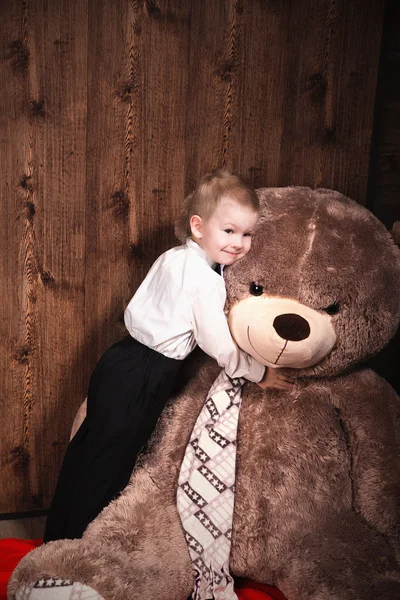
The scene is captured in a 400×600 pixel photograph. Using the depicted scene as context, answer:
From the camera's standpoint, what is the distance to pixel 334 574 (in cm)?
121

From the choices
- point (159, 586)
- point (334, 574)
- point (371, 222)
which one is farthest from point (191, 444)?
point (371, 222)

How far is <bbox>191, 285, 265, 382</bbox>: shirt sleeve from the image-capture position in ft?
4.40

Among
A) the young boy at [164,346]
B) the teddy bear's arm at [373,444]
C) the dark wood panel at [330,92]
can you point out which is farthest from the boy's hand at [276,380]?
the dark wood panel at [330,92]

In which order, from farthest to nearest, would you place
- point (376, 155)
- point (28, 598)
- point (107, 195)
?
point (376, 155) < point (107, 195) < point (28, 598)

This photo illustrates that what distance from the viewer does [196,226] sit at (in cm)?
140

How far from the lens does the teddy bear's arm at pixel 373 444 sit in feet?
4.23

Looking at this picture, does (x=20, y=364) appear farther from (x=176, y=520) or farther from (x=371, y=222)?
(x=371, y=222)

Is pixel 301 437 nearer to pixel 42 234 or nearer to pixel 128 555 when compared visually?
pixel 128 555

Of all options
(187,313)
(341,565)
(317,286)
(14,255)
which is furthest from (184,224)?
(341,565)

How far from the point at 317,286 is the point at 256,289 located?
0.46ft

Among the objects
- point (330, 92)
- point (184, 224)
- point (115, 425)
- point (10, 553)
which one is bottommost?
point (10, 553)

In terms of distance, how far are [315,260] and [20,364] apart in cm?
92

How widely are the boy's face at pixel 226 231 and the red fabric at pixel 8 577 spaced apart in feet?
2.51

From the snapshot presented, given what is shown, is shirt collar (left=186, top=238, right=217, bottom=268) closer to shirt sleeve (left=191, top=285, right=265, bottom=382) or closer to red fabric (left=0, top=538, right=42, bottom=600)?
shirt sleeve (left=191, top=285, right=265, bottom=382)
